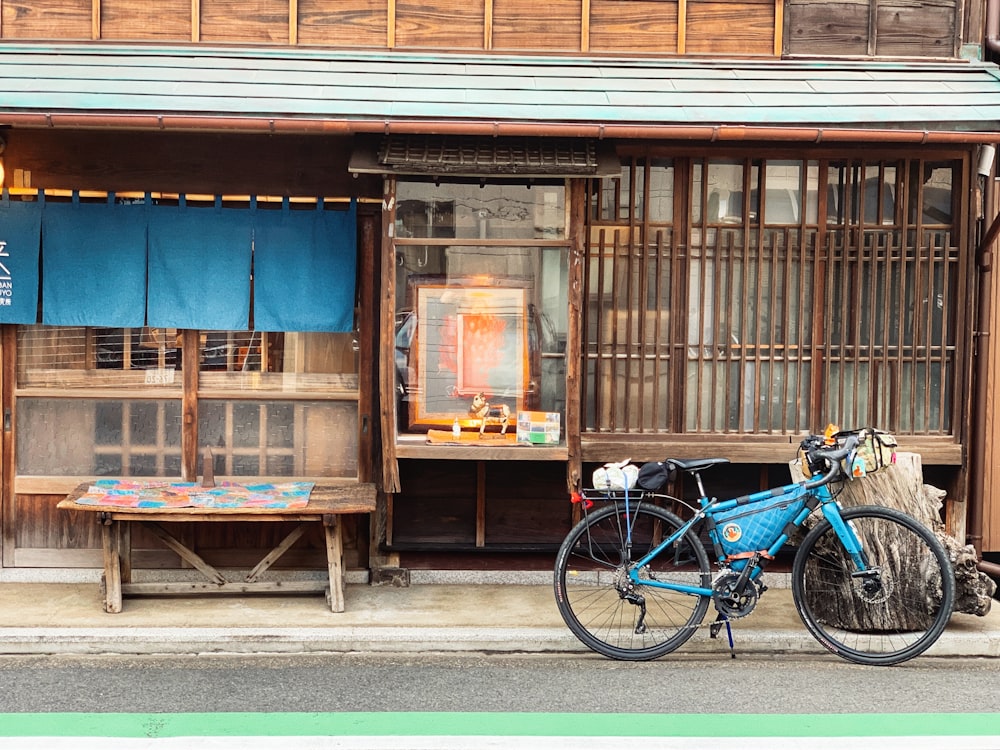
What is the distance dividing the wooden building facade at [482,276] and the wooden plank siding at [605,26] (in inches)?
1.0

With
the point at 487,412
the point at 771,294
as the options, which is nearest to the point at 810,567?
the point at 771,294

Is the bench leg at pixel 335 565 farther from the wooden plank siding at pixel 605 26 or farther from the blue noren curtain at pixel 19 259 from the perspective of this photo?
the wooden plank siding at pixel 605 26

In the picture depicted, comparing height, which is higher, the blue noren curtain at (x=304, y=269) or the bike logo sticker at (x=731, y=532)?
the blue noren curtain at (x=304, y=269)

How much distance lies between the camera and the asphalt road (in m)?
5.77

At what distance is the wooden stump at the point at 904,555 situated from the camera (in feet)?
22.6

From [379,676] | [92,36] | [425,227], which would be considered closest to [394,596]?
[379,676]

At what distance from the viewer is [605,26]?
838 cm

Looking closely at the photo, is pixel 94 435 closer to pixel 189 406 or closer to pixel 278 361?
pixel 189 406

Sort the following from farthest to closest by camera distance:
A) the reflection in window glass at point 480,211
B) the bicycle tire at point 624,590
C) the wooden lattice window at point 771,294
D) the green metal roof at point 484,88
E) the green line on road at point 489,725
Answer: the wooden lattice window at point 771,294 → the reflection in window glass at point 480,211 → the green metal roof at point 484,88 → the bicycle tire at point 624,590 → the green line on road at point 489,725

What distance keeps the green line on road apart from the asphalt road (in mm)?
111

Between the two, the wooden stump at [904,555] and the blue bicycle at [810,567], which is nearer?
the blue bicycle at [810,567]

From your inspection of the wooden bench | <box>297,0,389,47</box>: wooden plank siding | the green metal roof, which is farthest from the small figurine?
<box>297,0,389,47</box>: wooden plank siding

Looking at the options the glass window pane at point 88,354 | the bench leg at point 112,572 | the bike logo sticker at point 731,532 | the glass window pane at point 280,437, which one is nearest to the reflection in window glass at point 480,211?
the glass window pane at point 280,437

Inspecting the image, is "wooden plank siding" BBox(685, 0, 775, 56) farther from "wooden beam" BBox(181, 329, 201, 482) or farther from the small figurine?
"wooden beam" BBox(181, 329, 201, 482)
